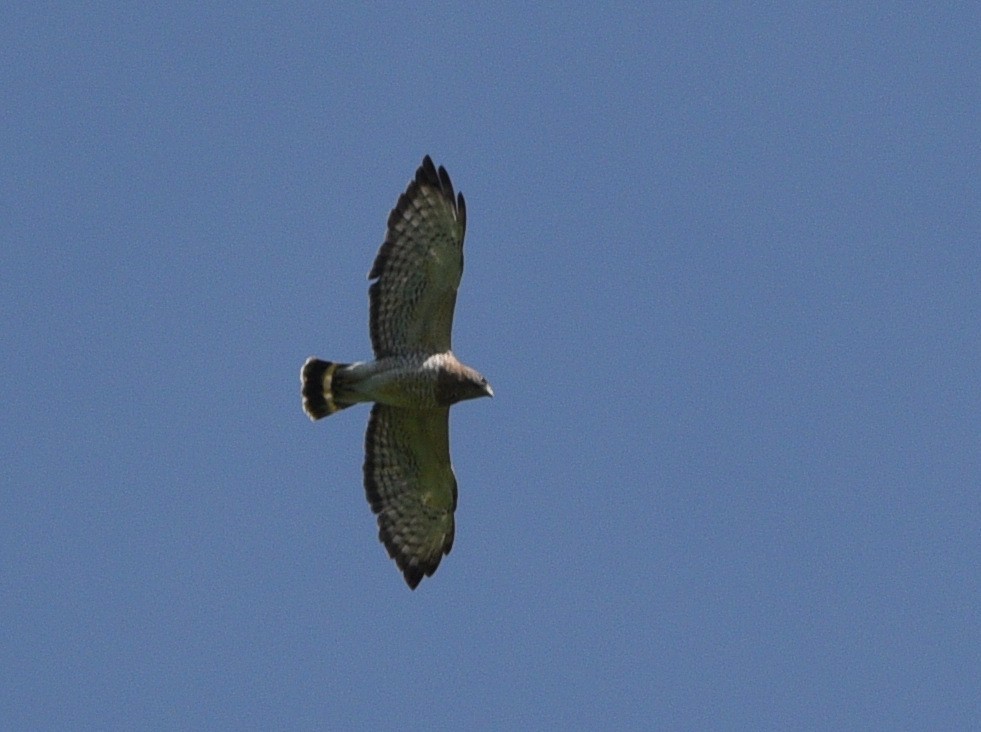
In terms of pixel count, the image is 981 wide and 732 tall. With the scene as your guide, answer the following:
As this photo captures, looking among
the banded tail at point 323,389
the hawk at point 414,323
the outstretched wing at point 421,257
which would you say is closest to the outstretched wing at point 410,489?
the hawk at point 414,323

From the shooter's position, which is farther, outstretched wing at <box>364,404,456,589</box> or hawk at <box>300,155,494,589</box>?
outstretched wing at <box>364,404,456,589</box>

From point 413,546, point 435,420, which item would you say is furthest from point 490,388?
point 413,546

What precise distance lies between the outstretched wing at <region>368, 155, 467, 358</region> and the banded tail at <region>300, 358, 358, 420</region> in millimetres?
623

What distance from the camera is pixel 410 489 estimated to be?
19.2m

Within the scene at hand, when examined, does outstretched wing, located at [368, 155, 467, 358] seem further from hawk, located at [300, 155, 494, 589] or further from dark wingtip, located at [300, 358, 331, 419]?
dark wingtip, located at [300, 358, 331, 419]

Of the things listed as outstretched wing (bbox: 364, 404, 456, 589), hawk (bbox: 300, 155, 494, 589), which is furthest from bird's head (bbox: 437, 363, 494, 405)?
outstretched wing (bbox: 364, 404, 456, 589)

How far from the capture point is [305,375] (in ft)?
60.8

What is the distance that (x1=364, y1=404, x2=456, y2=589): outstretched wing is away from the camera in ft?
62.1

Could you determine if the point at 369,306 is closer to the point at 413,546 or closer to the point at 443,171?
the point at 443,171

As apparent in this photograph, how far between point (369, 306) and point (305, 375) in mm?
950

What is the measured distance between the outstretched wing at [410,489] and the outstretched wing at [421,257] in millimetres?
1070

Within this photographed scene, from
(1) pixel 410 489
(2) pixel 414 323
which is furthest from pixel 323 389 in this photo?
(1) pixel 410 489

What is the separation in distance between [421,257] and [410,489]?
2461mm

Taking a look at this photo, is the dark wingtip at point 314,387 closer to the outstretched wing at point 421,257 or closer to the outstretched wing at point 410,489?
the outstretched wing at point 410,489
